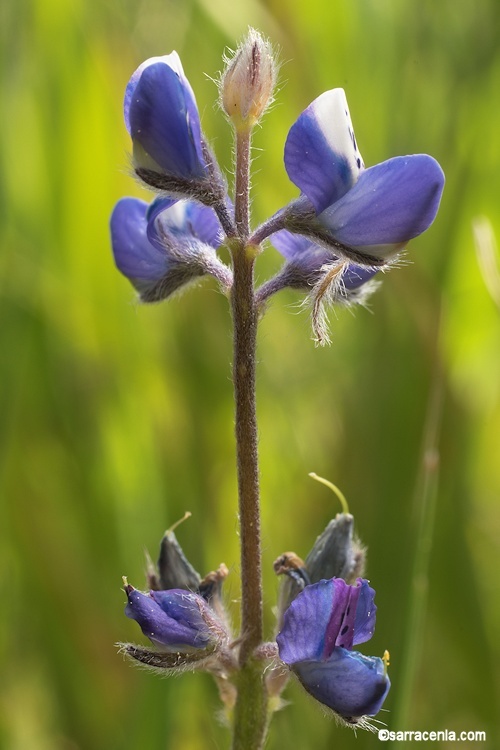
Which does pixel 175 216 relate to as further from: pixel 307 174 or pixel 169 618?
pixel 169 618

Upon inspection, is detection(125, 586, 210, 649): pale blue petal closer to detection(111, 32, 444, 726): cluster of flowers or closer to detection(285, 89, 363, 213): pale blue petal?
detection(111, 32, 444, 726): cluster of flowers

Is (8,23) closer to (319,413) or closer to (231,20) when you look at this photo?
(231,20)

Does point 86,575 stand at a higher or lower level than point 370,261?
lower

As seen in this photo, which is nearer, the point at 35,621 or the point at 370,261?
the point at 370,261

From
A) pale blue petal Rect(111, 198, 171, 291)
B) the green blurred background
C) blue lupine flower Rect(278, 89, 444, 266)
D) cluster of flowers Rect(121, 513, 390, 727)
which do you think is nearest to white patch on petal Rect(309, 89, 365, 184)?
blue lupine flower Rect(278, 89, 444, 266)

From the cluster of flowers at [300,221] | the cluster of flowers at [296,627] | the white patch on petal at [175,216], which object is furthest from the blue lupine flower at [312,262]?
the cluster of flowers at [296,627]

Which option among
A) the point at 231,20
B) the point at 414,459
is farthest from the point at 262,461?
the point at 231,20

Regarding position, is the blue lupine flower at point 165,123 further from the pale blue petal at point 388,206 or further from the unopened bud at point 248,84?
the pale blue petal at point 388,206
